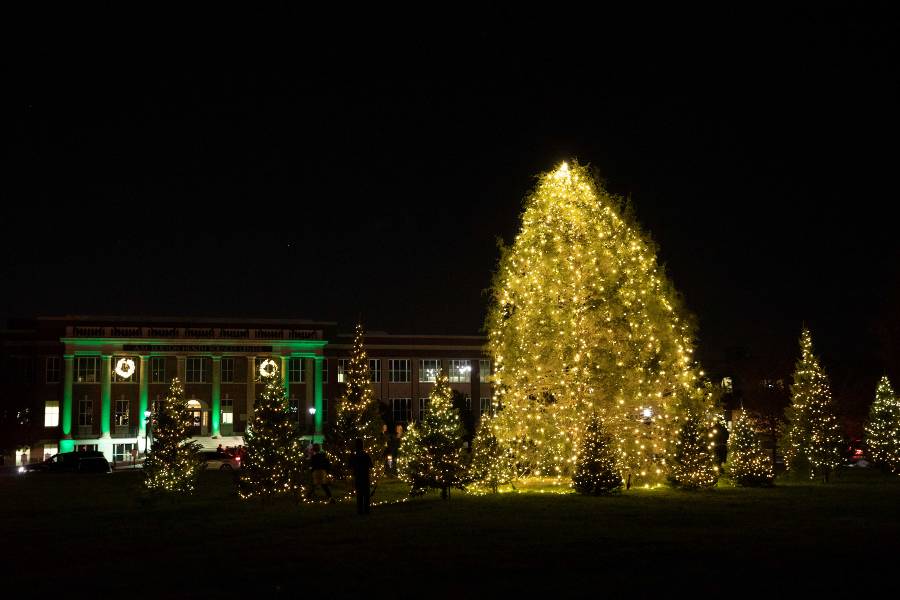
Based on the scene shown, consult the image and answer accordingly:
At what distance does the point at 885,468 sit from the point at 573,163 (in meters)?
17.3

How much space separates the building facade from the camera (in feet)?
272

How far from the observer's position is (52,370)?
277 ft

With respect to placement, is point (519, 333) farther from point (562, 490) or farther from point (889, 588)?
point (889, 588)

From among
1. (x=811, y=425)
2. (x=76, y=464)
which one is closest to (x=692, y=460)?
(x=811, y=425)

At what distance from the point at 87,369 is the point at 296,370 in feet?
58.4

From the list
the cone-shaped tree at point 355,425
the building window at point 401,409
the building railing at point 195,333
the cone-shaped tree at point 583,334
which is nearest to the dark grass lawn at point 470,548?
the cone-shaped tree at point 583,334

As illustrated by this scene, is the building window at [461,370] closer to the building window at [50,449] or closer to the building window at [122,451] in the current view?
the building window at [122,451]

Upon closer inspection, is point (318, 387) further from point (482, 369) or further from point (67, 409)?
point (67, 409)

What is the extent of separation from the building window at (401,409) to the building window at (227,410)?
14.9 metres

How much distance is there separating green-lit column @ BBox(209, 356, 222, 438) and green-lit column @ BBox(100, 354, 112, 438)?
854 cm

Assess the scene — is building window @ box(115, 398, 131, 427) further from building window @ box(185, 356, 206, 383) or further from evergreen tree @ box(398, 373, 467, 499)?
evergreen tree @ box(398, 373, 467, 499)

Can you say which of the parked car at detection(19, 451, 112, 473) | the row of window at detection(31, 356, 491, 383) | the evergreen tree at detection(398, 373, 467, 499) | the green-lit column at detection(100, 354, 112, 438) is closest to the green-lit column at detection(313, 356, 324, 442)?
the row of window at detection(31, 356, 491, 383)

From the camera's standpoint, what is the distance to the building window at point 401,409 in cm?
9331

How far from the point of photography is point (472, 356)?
320 ft
